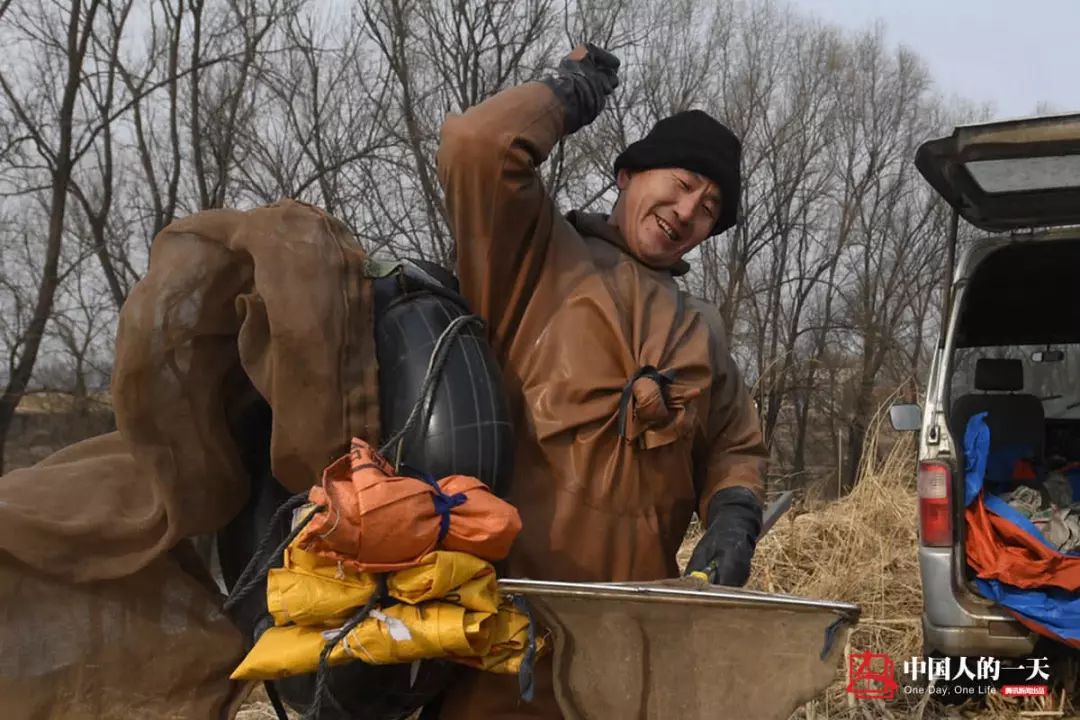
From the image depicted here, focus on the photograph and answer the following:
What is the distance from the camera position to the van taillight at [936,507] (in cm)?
349

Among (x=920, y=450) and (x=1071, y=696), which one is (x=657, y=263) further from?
(x=1071, y=696)

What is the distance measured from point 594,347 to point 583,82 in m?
0.44

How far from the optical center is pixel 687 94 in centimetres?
1334

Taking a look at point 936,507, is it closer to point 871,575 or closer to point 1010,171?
point 1010,171

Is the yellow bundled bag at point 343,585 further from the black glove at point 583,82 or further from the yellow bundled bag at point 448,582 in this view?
the black glove at point 583,82

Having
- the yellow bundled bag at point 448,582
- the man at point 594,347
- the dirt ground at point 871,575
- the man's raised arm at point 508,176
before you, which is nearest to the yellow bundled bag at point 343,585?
the yellow bundled bag at point 448,582

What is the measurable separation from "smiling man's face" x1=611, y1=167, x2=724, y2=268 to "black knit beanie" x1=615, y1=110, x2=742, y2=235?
0.05 ft

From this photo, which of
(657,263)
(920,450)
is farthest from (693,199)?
(920,450)

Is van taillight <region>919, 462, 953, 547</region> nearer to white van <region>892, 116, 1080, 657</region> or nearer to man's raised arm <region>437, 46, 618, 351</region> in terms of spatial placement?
white van <region>892, 116, 1080, 657</region>

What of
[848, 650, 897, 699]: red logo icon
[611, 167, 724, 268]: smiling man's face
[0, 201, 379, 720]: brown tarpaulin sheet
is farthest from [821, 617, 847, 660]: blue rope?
[848, 650, 897, 699]: red logo icon

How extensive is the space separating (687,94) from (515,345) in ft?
40.2

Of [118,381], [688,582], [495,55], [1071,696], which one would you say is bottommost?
[1071,696]

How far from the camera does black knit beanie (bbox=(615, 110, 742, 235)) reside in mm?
1786

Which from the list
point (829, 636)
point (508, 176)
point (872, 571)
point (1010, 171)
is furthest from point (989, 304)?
point (829, 636)
